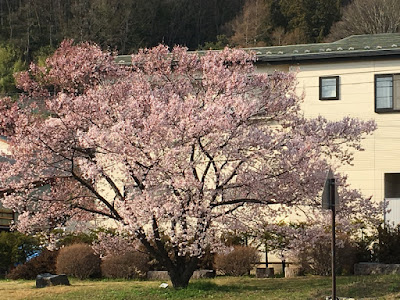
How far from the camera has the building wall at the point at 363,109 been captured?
26469 mm

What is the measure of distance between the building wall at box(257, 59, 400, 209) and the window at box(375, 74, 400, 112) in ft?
0.53

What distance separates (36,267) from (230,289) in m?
7.23

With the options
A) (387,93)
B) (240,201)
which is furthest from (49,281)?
(387,93)

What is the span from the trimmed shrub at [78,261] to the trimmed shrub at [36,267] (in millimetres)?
847

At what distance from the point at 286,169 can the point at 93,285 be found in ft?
20.5

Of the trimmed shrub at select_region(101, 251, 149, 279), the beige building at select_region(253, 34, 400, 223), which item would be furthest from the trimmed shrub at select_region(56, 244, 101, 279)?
the beige building at select_region(253, 34, 400, 223)

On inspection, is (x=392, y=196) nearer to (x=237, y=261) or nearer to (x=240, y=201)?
(x=237, y=261)

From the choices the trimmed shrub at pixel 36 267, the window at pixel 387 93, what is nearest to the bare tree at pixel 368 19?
the window at pixel 387 93

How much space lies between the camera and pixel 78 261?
914 inches

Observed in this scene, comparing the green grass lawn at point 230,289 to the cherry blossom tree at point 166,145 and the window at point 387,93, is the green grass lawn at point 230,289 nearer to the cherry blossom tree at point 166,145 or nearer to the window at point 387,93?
the cherry blossom tree at point 166,145

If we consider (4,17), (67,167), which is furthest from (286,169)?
(4,17)

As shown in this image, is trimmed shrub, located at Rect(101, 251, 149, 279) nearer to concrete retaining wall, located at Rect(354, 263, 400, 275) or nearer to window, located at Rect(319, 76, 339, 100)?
concrete retaining wall, located at Rect(354, 263, 400, 275)

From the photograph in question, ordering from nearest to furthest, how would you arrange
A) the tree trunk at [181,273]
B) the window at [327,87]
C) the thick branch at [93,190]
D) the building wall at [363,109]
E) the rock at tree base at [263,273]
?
the thick branch at [93,190] → the tree trunk at [181,273] → the rock at tree base at [263,273] → the building wall at [363,109] → the window at [327,87]

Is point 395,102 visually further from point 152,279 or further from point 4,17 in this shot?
point 4,17
